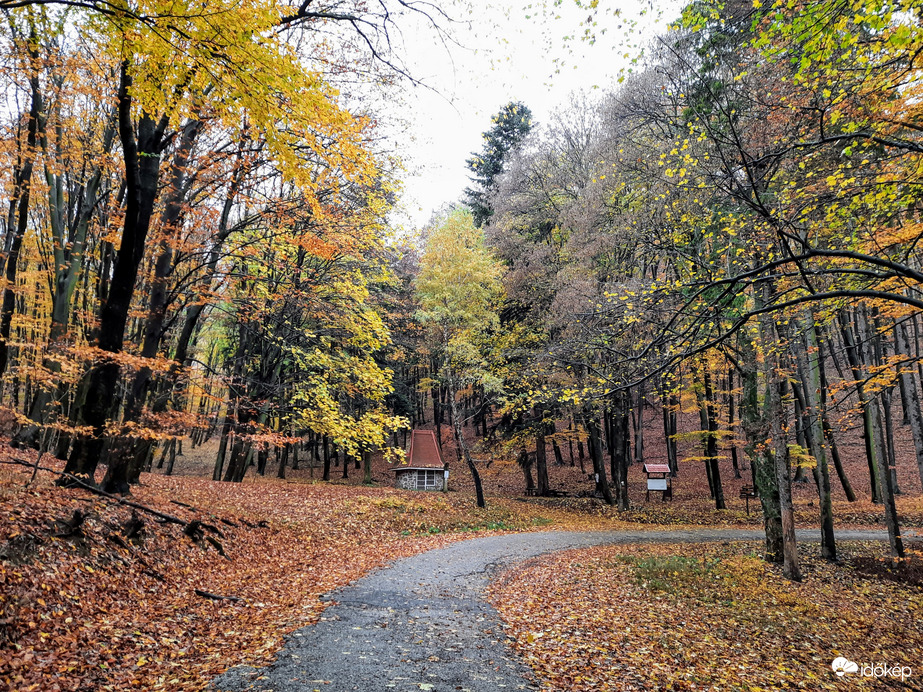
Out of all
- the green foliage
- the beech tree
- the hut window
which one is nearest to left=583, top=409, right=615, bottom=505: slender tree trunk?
the beech tree

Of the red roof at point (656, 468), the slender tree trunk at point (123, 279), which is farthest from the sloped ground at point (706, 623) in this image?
the red roof at point (656, 468)

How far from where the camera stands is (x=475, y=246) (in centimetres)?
2367

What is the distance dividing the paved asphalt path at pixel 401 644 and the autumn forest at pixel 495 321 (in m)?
0.17

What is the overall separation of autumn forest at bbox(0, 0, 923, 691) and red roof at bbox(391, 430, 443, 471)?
12.0ft

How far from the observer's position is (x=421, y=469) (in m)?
26.0

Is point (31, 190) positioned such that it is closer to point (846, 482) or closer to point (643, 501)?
point (643, 501)

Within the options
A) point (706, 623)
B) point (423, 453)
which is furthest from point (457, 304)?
point (706, 623)

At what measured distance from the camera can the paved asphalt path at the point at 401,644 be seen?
4695 mm

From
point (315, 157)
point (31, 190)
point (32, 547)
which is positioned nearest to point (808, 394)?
point (315, 157)

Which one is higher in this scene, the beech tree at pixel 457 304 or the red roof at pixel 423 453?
the beech tree at pixel 457 304

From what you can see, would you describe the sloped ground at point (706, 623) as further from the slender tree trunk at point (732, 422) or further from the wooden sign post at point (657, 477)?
the slender tree trunk at point (732, 422)

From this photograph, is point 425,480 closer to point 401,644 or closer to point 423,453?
point 423,453

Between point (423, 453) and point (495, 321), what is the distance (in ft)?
28.4

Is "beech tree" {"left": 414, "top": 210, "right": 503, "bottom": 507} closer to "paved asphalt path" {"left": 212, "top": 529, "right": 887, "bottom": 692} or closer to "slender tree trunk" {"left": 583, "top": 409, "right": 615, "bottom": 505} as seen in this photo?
"slender tree trunk" {"left": 583, "top": 409, "right": 615, "bottom": 505}
